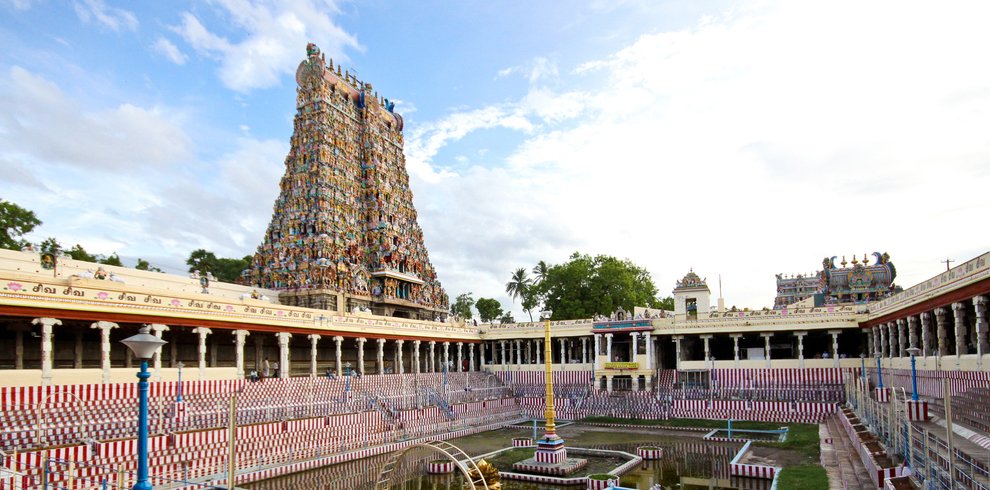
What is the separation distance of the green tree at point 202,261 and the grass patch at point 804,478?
69.1 m

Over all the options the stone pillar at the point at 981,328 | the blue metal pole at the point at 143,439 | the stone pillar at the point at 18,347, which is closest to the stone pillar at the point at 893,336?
the stone pillar at the point at 981,328

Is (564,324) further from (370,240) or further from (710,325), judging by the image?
(370,240)

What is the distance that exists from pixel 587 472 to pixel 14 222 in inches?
1635

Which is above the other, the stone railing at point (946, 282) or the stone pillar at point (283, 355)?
the stone railing at point (946, 282)

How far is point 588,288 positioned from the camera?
66438mm

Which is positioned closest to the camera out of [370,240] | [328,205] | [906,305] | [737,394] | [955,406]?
[955,406]

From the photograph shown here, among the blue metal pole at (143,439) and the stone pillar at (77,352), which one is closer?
the blue metal pole at (143,439)

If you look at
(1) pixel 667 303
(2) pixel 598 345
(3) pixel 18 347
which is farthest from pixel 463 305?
(3) pixel 18 347

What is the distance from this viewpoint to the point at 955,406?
18000mm

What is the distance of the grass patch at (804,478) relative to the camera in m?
16.5

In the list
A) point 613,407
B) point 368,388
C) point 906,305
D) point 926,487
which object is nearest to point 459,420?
point 368,388

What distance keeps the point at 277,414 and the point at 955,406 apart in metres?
23.8

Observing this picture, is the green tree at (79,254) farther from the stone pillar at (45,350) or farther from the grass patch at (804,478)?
the grass patch at (804,478)

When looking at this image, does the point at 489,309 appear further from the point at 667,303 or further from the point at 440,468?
the point at 440,468
